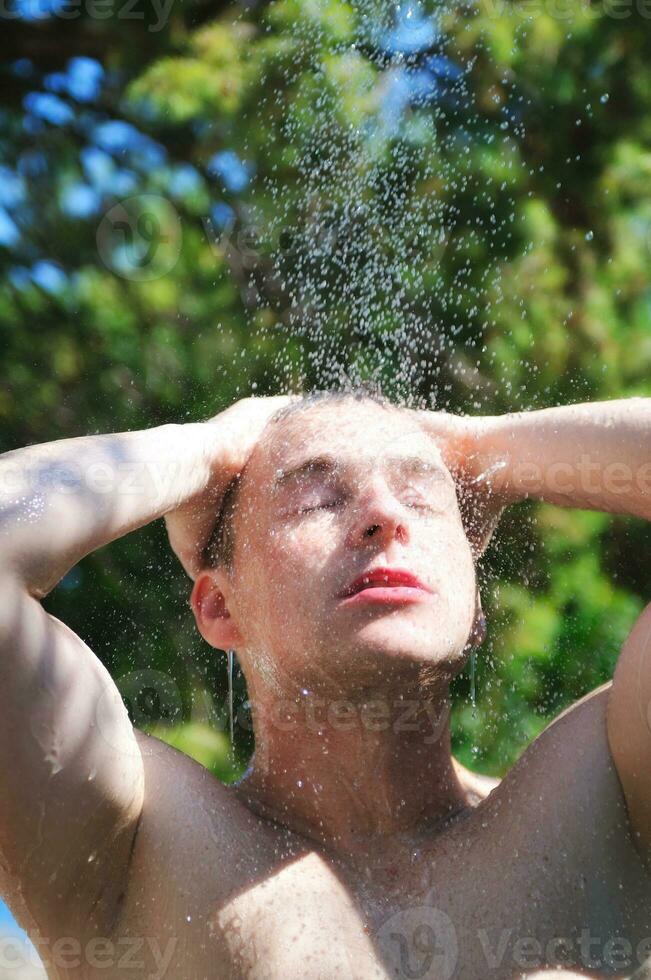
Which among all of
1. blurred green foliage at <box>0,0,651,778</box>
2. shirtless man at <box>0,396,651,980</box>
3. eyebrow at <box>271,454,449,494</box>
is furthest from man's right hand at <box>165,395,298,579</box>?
blurred green foliage at <box>0,0,651,778</box>

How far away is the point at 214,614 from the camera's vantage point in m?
2.25

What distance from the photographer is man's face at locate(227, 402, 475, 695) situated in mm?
1880

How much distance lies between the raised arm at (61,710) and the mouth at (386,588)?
1.17 ft

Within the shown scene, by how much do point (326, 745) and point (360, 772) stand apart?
75mm

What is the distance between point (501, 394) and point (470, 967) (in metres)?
1.89

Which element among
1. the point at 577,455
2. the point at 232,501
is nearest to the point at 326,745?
the point at 232,501

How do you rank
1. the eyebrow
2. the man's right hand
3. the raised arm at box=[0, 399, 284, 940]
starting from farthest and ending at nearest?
the man's right hand, the eyebrow, the raised arm at box=[0, 399, 284, 940]

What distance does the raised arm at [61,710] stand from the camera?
5.30 feet

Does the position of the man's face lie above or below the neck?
above

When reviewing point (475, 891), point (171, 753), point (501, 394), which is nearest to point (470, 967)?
point (475, 891)

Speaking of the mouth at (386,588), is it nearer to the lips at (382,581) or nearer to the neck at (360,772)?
the lips at (382,581)

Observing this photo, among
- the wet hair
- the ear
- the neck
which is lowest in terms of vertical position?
the neck

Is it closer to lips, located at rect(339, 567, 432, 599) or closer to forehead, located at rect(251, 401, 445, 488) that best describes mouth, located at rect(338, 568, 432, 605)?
lips, located at rect(339, 567, 432, 599)

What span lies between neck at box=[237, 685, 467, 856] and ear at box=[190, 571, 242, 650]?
0.61ft
